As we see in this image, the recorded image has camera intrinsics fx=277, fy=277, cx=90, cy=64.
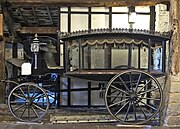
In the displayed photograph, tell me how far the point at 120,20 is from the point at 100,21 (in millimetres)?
398

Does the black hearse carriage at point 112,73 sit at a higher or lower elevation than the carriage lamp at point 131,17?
lower

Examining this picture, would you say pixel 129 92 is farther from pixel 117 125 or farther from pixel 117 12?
pixel 117 12

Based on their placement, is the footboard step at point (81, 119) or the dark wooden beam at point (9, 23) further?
the dark wooden beam at point (9, 23)

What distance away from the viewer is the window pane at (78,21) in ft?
18.0

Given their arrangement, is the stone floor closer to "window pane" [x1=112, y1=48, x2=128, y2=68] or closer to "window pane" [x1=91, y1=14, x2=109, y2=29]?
"window pane" [x1=112, y1=48, x2=128, y2=68]

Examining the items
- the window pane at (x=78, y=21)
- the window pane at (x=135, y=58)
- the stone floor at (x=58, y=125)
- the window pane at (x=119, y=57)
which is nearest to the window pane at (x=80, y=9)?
the window pane at (x=78, y=21)

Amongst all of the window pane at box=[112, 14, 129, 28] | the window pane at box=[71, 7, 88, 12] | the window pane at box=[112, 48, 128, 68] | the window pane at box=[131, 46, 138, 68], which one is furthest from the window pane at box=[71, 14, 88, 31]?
the window pane at box=[131, 46, 138, 68]

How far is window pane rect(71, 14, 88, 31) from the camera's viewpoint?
216 inches

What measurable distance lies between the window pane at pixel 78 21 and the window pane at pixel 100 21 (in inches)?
6.3

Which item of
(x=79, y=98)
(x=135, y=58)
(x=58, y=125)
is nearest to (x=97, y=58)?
(x=135, y=58)

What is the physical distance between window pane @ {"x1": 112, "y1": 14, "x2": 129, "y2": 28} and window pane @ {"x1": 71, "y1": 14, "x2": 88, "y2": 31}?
1.83 ft

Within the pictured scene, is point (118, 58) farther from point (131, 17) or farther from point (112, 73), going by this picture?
point (112, 73)

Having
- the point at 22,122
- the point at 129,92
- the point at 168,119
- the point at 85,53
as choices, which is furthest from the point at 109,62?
the point at 22,122

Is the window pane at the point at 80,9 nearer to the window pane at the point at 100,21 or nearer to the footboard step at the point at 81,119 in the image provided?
the window pane at the point at 100,21
